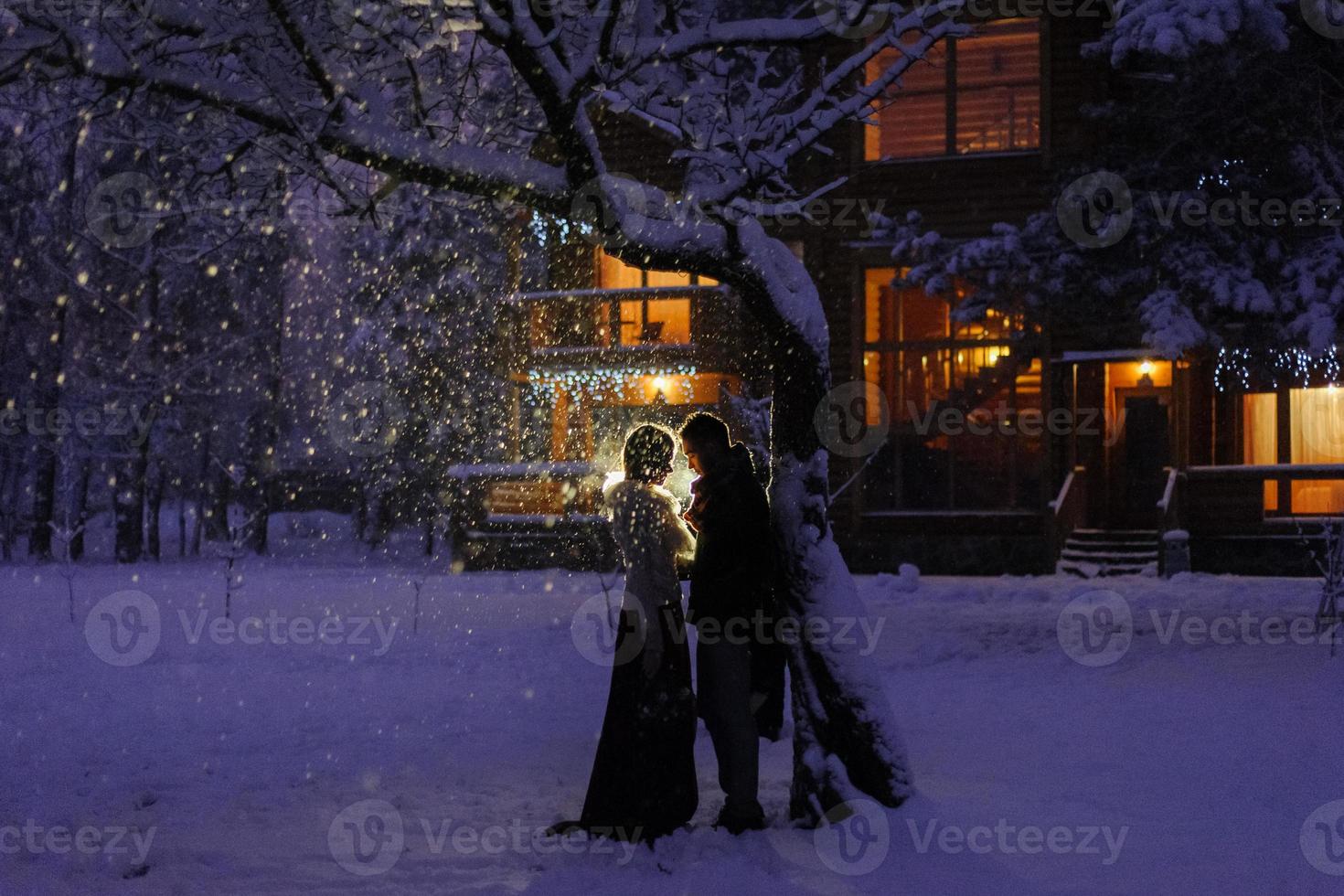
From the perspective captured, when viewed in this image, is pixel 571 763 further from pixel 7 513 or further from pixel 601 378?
pixel 7 513

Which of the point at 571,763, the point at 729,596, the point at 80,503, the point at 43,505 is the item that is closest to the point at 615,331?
the point at 43,505

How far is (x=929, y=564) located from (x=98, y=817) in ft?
51.9

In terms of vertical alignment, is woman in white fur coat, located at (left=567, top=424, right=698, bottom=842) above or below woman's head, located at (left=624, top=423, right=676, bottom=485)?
below

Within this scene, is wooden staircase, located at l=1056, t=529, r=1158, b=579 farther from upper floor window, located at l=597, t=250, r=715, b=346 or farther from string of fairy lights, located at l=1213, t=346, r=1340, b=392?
upper floor window, located at l=597, t=250, r=715, b=346

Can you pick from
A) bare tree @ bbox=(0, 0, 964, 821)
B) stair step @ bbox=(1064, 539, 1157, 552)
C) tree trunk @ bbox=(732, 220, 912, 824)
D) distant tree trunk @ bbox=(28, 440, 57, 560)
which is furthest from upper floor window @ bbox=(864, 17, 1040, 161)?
distant tree trunk @ bbox=(28, 440, 57, 560)

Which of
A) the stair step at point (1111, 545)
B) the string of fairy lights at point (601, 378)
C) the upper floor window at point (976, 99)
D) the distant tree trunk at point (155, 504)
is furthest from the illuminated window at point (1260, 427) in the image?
the distant tree trunk at point (155, 504)

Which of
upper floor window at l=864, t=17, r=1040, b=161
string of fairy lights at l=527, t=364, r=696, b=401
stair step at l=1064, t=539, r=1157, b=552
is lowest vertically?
stair step at l=1064, t=539, r=1157, b=552

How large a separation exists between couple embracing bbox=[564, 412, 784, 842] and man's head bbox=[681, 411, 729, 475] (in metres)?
0.05

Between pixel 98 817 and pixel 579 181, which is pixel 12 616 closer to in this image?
pixel 98 817

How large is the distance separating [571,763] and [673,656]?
7.16ft

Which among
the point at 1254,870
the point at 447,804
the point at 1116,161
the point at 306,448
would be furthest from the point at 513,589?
the point at 306,448

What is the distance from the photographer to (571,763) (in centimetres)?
784

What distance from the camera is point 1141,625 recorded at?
42.6ft

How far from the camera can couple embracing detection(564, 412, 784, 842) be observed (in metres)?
5.95
